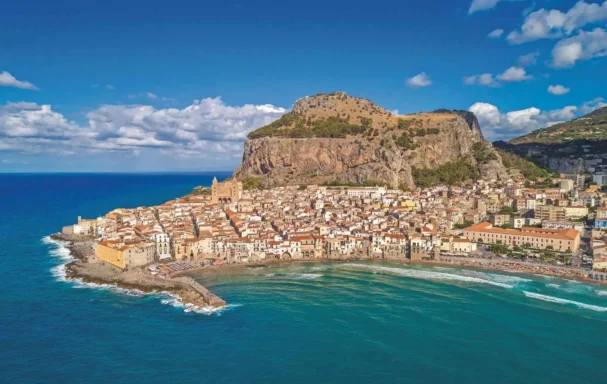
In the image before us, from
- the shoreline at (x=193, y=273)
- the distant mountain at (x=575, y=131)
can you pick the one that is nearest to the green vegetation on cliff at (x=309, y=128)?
the shoreline at (x=193, y=273)

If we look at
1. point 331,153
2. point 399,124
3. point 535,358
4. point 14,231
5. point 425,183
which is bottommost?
point 535,358

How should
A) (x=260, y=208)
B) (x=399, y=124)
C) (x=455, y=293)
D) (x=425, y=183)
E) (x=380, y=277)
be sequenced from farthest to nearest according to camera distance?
(x=399, y=124), (x=425, y=183), (x=260, y=208), (x=380, y=277), (x=455, y=293)

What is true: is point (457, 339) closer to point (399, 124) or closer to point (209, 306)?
point (209, 306)

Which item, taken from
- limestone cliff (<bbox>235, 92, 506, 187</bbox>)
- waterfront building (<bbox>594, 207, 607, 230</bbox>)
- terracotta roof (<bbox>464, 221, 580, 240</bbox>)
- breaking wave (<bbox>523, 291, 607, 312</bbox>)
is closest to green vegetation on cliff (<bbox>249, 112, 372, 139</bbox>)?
limestone cliff (<bbox>235, 92, 506, 187</bbox>)

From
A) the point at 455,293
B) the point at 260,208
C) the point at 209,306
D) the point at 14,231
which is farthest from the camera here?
the point at 260,208

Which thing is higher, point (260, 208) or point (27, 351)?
point (260, 208)

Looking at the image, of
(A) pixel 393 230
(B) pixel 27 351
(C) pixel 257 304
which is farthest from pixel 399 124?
(B) pixel 27 351

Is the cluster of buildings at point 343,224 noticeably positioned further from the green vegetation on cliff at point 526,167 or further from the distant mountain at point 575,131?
the distant mountain at point 575,131
